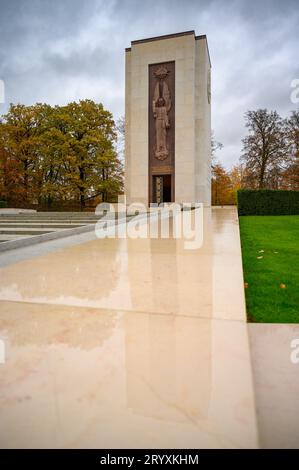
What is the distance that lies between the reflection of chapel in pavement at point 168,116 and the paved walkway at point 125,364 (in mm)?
19830

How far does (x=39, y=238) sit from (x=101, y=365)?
4532 mm

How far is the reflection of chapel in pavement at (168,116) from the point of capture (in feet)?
69.5

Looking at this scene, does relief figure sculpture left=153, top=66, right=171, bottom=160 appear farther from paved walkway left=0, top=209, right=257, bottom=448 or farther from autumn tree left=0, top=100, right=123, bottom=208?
A: paved walkway left=0, top=209, right=257, bottom=448

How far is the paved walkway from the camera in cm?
95

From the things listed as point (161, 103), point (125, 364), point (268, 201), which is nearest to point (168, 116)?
point (161, 103)

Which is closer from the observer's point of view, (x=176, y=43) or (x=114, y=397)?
(x=114, y=397)

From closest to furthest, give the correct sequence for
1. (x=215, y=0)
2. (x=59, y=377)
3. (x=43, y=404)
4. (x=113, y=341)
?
1. (x=43, y=404)
2. (x=59, y=377)
3. (x=113, y=341)
4. (x=215, y=0)

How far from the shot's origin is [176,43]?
21.1 meters

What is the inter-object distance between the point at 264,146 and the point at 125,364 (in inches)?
1174

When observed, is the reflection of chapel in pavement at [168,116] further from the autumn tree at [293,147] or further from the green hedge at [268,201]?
the autumn tree at [293,147]

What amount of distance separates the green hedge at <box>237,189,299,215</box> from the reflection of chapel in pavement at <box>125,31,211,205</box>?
4.91 meters
